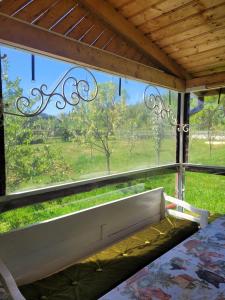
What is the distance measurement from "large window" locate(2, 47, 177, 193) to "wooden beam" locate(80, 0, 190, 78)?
33cm

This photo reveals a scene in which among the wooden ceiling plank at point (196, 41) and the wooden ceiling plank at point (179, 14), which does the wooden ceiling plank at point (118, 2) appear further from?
the wooden ceiling plank at point (196, 41)

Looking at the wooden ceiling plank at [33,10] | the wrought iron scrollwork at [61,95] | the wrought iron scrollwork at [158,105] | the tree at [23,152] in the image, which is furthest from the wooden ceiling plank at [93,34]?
the wrought iron scrollwork at [158,105]

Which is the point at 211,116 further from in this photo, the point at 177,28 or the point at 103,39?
the point at 103,39

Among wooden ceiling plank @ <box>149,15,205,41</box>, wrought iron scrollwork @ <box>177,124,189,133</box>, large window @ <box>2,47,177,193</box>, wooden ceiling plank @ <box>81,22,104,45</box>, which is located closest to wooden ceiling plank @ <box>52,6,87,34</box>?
wooden ceiling plank @ <box>81,22,104,45</box>

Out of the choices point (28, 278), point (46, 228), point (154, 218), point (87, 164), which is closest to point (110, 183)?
point (87, 164)

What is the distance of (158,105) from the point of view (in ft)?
9.49

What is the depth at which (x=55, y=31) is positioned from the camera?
1.73 m

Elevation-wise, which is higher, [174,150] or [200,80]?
[200,80]

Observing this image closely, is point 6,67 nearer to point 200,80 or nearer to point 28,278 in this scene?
point 28,278

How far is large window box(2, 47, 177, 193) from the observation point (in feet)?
5.72

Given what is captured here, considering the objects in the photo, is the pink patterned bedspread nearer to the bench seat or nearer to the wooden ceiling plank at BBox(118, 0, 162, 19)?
the bench seat

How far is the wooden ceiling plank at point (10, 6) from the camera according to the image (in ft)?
4.87

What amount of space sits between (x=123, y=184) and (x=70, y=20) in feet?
5.17

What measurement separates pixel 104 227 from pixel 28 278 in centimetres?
71
